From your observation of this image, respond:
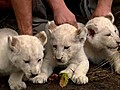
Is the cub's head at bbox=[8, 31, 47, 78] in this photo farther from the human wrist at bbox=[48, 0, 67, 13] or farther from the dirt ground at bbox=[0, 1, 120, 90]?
the human wrist at bbox=[48, 0, 67, 13]

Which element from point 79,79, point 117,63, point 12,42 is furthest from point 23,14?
point 117,63

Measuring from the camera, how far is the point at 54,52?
3.36 m

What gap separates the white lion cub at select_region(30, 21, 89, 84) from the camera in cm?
332

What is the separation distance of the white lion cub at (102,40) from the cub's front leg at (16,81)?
2.21 ft

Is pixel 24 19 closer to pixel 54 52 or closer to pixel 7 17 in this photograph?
pixel 54 52

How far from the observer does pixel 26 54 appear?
3121 millimetres

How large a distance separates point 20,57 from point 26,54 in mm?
50

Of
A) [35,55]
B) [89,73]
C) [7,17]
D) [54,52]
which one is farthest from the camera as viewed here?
[7,17]

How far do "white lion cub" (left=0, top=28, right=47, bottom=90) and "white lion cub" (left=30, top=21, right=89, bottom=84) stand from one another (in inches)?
4.3

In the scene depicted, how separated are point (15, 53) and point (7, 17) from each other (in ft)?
5.53

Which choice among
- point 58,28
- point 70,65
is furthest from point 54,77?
point 58,28

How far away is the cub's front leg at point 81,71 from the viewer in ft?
10.9

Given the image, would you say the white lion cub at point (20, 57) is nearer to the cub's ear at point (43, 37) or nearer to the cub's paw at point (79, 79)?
the cub's ear at point (43, 37)

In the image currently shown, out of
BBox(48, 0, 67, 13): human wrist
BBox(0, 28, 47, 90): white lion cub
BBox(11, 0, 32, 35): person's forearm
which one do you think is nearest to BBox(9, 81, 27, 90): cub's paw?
BBox(0, 28, 47, 90): white lion cub
